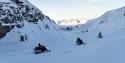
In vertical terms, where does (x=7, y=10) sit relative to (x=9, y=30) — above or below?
above

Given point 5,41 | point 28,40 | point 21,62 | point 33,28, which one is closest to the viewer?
point 21,62

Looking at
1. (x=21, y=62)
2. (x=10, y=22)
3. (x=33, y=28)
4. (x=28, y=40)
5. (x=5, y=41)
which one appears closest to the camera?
(x=21, y=62)

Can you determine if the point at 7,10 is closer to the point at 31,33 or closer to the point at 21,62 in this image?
the point at 31,33

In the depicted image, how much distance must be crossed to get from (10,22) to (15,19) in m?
1.28

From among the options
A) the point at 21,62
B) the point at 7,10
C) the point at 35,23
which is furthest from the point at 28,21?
the point at 21,62

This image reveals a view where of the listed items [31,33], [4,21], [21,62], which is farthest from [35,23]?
[21,62]

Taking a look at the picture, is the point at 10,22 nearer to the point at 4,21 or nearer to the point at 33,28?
the point at 4,21

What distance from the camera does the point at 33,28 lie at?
33.7 meters

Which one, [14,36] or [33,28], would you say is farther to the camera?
[33,28]

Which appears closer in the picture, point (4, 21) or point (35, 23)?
point (4, 21)

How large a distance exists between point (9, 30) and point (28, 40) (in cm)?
282

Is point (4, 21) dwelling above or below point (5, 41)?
above

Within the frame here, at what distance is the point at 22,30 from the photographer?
30922 mm

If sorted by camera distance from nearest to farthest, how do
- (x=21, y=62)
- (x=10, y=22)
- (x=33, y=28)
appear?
(x=21, y=62) → (x=10, y=22) → (x=33, y=28)
